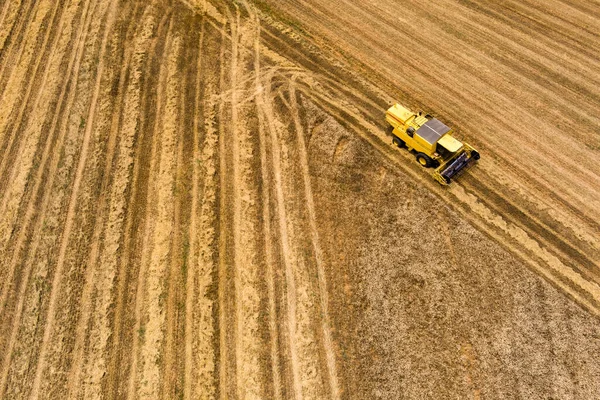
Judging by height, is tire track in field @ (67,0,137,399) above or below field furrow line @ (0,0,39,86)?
below

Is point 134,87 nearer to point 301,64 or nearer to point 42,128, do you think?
point 42,128

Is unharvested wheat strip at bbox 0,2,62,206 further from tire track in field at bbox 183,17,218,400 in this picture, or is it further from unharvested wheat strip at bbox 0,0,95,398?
tire track in field at bbox 183,17,218,400

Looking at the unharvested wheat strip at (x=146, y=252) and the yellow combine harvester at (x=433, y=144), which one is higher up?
the yellow combine harvester at (x=433, y=144)

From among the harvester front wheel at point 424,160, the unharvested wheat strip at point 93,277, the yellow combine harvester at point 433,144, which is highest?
the yellow combine harvester at point 433,144

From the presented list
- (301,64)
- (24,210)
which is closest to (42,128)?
(24,210)

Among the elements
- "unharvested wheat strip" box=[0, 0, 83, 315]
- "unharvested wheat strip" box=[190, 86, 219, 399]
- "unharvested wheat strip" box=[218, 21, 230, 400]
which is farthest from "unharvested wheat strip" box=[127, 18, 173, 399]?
"unharvested wheat strip" box=[0, 0, 83, 315]

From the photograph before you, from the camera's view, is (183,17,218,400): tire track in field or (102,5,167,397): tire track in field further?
(102,5,167,397): tire track in field

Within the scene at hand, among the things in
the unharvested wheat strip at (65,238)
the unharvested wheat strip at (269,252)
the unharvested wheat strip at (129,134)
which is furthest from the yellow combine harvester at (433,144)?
the unharvested wheat strip at (65,238)

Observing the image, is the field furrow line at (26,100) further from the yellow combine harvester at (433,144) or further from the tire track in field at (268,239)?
the yellow combine harvester at (433,144)
